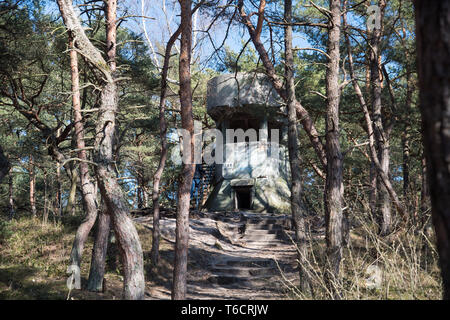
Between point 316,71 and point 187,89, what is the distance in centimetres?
889

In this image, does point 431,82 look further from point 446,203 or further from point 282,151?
point 282,151

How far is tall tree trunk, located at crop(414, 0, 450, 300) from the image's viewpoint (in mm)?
1686

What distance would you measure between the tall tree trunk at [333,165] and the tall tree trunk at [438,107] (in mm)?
3829

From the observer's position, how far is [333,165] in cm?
605

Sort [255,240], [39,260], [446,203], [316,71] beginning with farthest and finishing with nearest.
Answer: [316,71] → [255,240] → [39,260] → [446,203]

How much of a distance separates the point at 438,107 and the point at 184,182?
5082 millimetres

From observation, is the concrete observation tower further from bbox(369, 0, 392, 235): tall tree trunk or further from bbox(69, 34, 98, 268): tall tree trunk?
bbox(69, 34, 98, 268): tall tree trunk

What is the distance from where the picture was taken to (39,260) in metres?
9.14

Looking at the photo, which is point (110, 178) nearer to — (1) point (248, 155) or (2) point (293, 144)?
(2) point (293, 144)

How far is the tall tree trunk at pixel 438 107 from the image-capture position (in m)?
1.69

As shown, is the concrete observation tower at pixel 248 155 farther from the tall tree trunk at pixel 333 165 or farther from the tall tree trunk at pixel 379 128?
the tall tree trunk at pixel 333 165

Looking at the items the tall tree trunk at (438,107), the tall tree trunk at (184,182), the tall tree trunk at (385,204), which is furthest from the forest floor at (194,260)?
the tall tree trunk at (438,107)

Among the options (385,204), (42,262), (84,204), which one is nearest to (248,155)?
(385,204)
